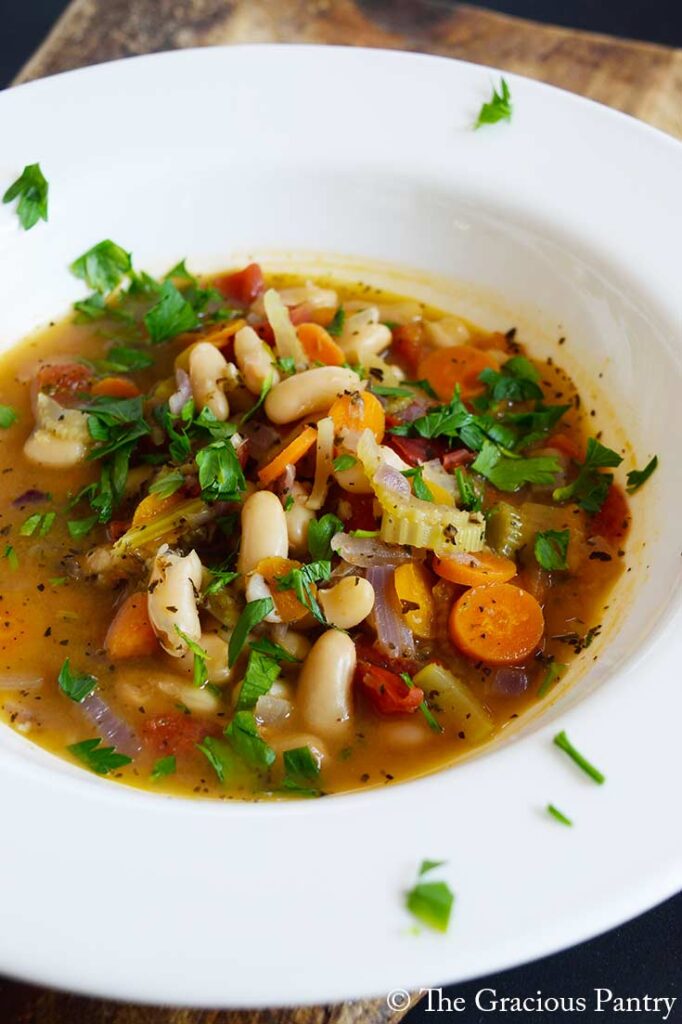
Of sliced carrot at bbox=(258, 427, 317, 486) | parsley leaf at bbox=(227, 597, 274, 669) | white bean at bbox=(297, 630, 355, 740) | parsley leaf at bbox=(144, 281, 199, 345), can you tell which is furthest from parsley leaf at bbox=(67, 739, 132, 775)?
parsley leaf at bbox=(144, 281, 199, 345)

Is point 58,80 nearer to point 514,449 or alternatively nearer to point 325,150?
point 325,150

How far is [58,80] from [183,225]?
671 mm

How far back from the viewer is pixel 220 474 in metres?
3.19

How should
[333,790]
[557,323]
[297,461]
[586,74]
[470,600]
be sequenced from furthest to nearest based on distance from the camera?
[586,74]
[557,323]
[297,461]
[470,600]
[333,790]

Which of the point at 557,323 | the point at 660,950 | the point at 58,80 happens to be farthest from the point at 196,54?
the point at 660,950

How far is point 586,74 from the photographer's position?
482 cm

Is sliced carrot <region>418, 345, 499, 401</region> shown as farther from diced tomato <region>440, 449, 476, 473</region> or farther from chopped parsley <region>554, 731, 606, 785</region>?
chopped parsley <region>554, 731, 606, 785</region>

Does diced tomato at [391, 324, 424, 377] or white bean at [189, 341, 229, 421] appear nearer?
white bean at [189, 341, 229, 421]

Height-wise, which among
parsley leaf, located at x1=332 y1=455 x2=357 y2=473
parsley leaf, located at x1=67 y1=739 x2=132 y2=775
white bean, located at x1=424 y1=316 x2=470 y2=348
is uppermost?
white bean, located at x1=424 y1=316 x2=470 y2=348

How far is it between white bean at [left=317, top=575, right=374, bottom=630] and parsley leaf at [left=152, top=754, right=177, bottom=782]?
547 mm

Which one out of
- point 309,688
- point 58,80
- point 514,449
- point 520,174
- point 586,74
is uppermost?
point 586,74

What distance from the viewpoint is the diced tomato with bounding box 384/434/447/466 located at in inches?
133

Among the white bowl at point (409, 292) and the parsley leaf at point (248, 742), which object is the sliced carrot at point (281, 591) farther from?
the white bowl at point (409, 292)

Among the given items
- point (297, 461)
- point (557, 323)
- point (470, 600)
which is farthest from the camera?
point (557, 323)
